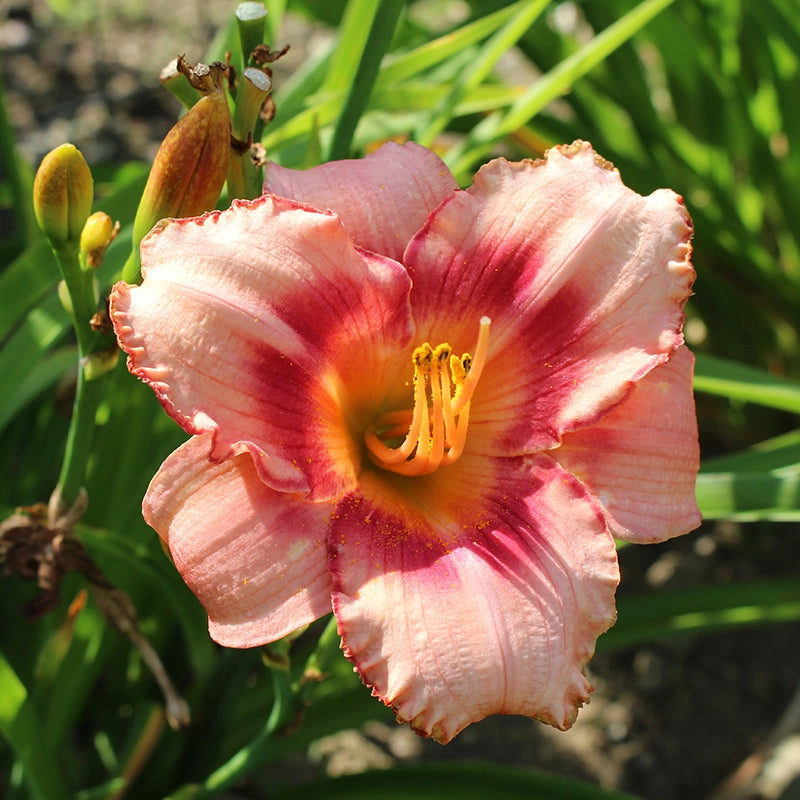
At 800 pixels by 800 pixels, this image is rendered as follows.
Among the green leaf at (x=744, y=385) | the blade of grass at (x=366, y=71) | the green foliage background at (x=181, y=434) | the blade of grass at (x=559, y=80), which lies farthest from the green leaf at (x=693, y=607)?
the blade of grass at (x=366, y=71)

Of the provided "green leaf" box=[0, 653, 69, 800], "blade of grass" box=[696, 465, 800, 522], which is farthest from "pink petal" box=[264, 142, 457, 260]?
"green leaf" box=[0, 653, 69, 800]

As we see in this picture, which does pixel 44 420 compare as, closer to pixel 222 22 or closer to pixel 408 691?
pixel 408 691

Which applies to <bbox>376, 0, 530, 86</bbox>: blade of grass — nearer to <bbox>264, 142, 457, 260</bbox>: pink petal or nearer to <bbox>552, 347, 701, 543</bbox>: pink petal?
<bbox>264, 142, 457, 260</bbox>: pink petal

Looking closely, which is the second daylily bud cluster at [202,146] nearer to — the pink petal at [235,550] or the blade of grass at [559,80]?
the pink petal at [235,550]

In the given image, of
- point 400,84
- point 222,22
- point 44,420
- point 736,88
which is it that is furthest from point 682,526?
point 222,22

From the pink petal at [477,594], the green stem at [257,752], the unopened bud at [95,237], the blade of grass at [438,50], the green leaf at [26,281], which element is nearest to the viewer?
the pink petal at [477,594]

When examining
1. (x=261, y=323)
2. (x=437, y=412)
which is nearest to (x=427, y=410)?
(x=437, y=412)
